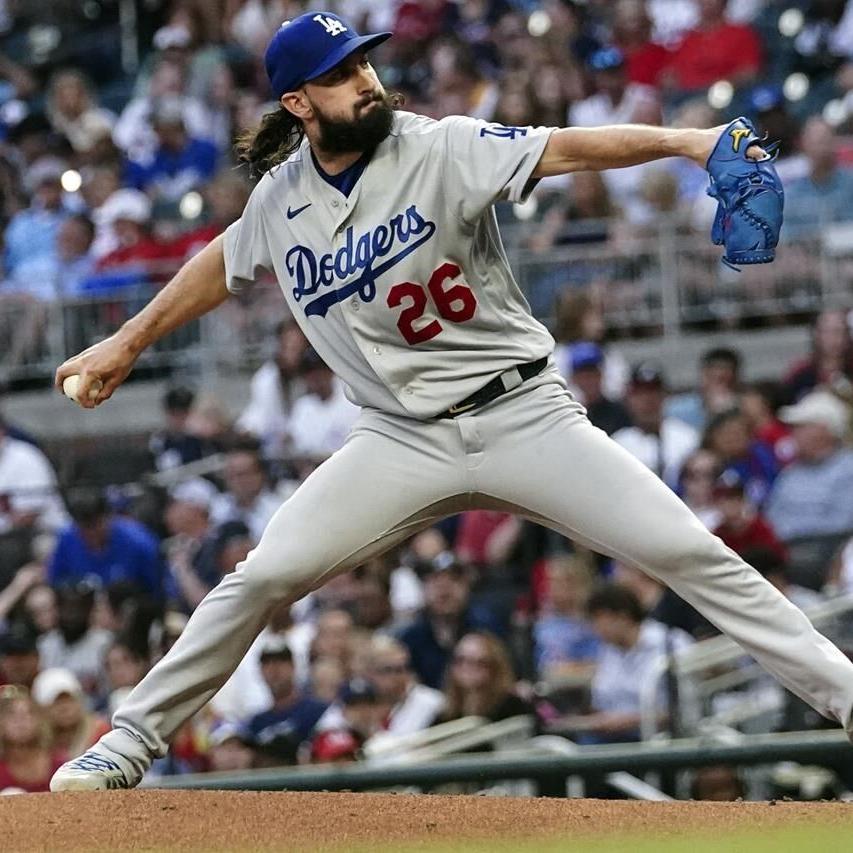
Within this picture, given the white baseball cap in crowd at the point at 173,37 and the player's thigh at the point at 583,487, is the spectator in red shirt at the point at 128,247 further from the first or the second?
the player's thigh at the point at 583,487

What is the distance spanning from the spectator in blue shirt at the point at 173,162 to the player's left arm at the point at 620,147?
795 cm

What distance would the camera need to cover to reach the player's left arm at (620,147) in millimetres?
4227

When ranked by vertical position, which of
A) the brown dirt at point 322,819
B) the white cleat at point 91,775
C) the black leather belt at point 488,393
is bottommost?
the brown dirt at point 322,819

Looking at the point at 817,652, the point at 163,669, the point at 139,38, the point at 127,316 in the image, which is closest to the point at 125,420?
the point at 127,316

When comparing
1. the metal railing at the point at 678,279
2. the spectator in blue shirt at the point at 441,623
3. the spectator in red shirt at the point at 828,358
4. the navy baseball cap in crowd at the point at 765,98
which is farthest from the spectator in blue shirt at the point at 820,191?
the spectator in blue shirt at the point at 441,623

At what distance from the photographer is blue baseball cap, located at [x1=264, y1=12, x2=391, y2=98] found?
453cm

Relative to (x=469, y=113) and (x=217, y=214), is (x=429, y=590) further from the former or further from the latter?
(x=469, y=113)

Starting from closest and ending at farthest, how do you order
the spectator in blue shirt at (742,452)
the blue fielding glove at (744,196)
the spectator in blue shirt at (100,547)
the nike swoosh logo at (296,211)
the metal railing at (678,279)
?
the blue fielding glove at (744,196), the nike swoosh logo at (296,211), the spectator in blue shirt at (742,452), the spectator in blue shirt at (100,547), the metal railing at (678,279)

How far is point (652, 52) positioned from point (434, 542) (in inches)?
160

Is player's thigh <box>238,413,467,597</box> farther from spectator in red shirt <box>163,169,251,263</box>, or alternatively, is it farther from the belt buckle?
spectator in red shirt <box>163,169,251,263</box>

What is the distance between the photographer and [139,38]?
14.4 meters

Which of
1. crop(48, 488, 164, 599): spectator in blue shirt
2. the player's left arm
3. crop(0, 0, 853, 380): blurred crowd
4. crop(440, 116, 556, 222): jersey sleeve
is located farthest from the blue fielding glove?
crop(0, 0, 853, 380): blurred crowd

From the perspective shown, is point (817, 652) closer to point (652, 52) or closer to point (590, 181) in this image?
point (590, 181)

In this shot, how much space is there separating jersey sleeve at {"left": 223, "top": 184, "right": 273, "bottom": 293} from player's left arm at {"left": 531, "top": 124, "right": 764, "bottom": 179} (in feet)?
2.52
